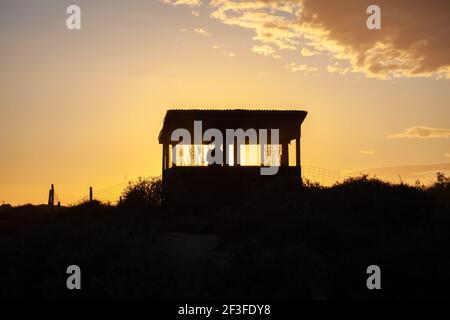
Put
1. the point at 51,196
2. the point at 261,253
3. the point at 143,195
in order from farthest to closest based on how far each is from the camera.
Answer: the point at 51,196 < the point at 143,195 < the point at 261,253

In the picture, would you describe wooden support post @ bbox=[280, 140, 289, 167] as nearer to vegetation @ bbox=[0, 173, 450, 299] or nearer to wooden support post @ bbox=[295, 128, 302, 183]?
wooden support post @ bbox=[295, 128, 302, 183]

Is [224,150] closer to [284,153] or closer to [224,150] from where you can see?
[224,150]

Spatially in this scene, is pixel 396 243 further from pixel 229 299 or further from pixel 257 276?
pixel 229 299

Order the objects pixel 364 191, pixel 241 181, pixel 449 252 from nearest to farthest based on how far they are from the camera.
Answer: pixel 449 252 → pixel 364 191 → pixel 241 181

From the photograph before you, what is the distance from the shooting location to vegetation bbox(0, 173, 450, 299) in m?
10.4

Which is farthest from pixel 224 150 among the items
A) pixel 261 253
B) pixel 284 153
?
pixel 261 253

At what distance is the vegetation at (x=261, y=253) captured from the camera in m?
10.4

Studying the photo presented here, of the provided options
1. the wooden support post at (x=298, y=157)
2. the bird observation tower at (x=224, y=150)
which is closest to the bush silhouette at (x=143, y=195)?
the bird observation tower at (x=224, y=150)

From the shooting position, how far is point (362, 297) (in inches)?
399

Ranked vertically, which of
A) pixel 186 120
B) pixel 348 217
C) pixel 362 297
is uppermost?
pixel 186 120

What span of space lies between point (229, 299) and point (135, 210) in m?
11.8

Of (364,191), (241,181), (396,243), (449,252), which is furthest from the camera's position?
(241,181)

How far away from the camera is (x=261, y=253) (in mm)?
12500
